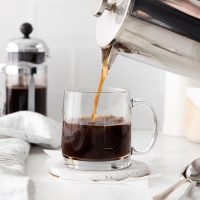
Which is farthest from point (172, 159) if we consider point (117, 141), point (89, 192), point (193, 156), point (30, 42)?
point (30, 42)

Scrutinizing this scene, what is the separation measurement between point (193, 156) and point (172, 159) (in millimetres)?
59

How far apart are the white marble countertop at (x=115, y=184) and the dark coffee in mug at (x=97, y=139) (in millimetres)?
56

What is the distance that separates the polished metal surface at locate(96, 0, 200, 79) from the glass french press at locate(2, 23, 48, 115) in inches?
18.5

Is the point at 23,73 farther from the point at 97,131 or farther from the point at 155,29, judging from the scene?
the point at 155,29

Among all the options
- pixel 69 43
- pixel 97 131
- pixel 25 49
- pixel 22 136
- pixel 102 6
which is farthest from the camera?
pixel 69 43

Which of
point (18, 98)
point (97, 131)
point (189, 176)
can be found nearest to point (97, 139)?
point (97, 131)

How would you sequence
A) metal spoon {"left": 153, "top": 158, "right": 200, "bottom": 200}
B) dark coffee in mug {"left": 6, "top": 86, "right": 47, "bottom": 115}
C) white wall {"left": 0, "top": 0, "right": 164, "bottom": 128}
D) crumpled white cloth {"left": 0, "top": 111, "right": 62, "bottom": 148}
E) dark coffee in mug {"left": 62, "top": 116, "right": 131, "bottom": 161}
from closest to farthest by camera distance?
metal spoon {"left": 153, "top": 158, "right": 200, "bottom": 200} < dark coffee in mug {"left": 62, "top": 116, "right": 131, "bottom": 161} < crumpled white cloth {"left": 0, "top": 111, "right": 62, "bottom": 148} < dark coffee in mug {"left": 6, "top": 86, "right": 47, "bottom": 115} < white wall {"left": 0, "top": 0, "right": 164, "bottom": 128}

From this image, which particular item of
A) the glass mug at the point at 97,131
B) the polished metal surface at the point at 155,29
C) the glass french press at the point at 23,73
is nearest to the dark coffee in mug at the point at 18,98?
the glass french press at the point at 23,73

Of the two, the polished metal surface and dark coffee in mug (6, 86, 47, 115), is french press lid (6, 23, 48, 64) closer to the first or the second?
dark coffee in mug (6, 86, 47, 115)

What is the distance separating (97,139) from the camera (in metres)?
0.81

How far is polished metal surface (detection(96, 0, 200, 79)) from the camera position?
2.28 ft

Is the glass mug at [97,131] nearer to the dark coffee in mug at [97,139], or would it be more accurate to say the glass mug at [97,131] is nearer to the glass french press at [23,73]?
the dark coffee in mug at [97,139]

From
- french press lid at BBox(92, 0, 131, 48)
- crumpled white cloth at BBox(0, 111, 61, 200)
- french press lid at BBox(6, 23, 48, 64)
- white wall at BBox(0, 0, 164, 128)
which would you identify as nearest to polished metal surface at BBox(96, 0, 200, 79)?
french press lid at BBox(92, 0, 131, 48)

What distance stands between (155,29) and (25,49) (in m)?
0.53
